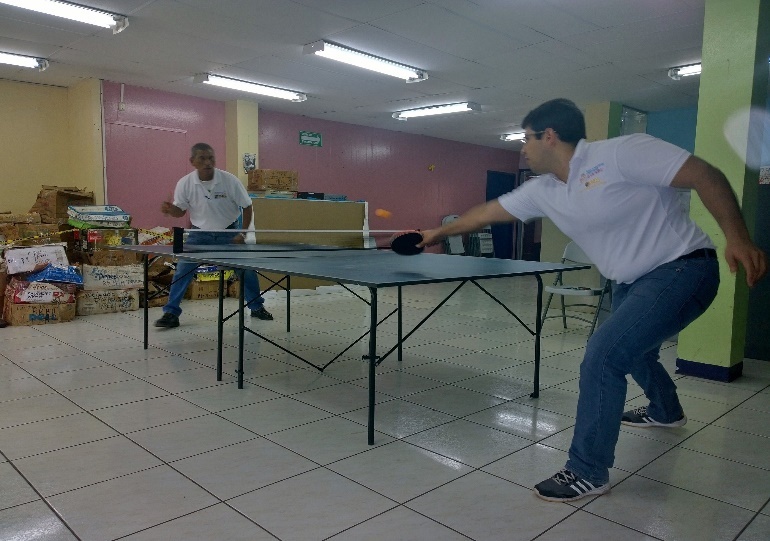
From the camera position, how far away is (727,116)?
3781 millimetres

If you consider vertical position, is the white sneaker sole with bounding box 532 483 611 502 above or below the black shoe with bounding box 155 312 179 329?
above

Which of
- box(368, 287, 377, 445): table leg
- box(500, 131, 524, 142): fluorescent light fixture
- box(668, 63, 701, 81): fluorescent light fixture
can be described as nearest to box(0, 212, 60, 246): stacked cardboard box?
box(368, 287, 377, 445): table leg

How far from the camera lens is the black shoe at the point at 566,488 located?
212 centimetres

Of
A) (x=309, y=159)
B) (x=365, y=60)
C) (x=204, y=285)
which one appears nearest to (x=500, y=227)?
(x=309, y=159)

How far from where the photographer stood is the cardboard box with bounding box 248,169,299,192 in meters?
8.00

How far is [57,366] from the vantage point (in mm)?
3867

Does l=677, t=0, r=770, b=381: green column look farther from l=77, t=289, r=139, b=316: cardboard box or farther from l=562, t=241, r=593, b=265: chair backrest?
l=77, t=289, r=139, b=316: cardboard box

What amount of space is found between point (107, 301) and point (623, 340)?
5.38 m

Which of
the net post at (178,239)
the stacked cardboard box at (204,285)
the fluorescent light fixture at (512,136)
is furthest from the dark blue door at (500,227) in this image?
the net post at (178,239)

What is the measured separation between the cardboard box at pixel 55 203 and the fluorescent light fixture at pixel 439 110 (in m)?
5.08

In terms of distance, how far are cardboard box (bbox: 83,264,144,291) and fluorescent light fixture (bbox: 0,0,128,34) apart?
2.34m

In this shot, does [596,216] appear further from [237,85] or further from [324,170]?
[324,170]

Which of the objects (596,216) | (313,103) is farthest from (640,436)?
(313,103)

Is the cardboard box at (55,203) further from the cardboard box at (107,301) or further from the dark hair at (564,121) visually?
the dark hair at (564,121)
